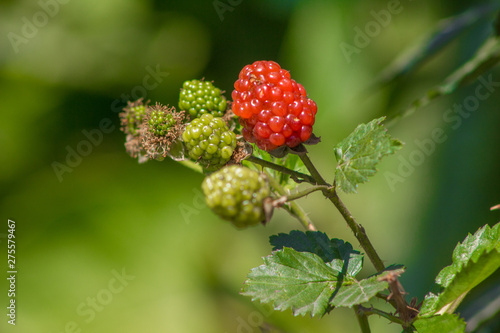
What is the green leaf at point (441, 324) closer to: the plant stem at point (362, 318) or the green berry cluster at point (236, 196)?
the plant stem at point (362, 318)

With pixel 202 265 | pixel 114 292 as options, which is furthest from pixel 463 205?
pixel 114 292

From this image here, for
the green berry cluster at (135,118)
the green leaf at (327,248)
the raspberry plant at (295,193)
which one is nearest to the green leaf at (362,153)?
the raspberry plant at (295,193)

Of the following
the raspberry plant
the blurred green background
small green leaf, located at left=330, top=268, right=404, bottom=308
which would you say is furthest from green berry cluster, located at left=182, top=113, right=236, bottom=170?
the blurred green background

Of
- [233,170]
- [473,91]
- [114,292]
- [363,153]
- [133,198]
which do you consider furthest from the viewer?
[133,198]

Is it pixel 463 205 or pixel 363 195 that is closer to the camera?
pixel 463 205

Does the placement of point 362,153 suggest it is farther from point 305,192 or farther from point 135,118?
point 135,118

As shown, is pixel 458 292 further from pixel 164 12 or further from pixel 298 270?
pixel 164 12
